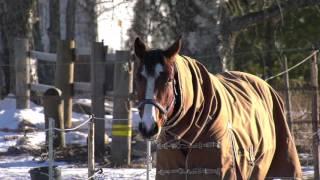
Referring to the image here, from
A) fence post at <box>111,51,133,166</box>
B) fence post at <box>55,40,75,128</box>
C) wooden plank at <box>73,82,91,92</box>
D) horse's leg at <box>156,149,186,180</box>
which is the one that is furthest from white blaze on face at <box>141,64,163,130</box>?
wooden plank at <box>73,82,91,92</box>

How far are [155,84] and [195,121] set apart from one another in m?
0.48

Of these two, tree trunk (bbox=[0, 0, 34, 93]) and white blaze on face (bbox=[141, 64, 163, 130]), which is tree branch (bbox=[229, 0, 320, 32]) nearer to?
tree trunk (bbox=[0, 0, 34, 93])

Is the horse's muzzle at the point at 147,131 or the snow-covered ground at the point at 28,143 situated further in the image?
the snow-covered ground at the point at 28,143

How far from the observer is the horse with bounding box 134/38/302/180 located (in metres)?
4.21

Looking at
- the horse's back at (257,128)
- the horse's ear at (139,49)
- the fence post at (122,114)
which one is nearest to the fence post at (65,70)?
the fence post at (122,114)

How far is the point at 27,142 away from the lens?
11.8 m

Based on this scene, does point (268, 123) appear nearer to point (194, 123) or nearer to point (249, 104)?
point (249, 104)

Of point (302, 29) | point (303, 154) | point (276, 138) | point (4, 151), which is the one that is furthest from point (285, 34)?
point (276, 138)

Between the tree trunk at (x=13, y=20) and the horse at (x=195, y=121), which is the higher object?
the tree trunk at (x=13, y=20)

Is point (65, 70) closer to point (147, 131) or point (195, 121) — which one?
point (195, 121)

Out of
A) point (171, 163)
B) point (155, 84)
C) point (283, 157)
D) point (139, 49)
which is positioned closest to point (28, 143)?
point (283, 157)

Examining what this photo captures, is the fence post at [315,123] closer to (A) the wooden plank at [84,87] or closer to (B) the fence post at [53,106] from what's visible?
(B) the fence post at [53,106]

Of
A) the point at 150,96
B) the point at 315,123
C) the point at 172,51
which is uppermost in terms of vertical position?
the point at 172,51

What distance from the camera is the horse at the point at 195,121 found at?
421 cm
